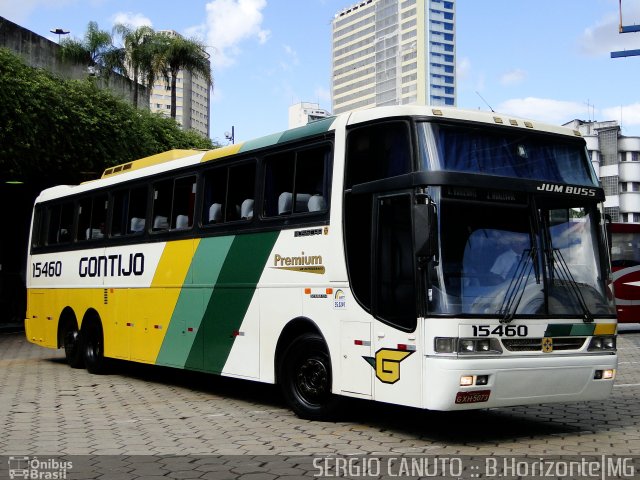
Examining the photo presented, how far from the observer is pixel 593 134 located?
345ft

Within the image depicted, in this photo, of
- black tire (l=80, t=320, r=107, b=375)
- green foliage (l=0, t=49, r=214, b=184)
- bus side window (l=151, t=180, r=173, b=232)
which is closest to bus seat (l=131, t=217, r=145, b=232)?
bus side window (l=151, t=180, r=173, b=232)

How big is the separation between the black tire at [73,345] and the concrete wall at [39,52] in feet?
45.5

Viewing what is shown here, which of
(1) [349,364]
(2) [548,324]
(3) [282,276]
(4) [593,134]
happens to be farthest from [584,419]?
(4) [593,134]

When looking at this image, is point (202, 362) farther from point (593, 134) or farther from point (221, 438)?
point (593, 134)

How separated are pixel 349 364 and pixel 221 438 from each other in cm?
147

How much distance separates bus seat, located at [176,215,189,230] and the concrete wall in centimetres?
1704

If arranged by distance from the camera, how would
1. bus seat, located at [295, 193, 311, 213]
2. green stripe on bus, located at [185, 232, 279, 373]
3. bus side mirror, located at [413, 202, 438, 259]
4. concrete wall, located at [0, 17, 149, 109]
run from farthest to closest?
1. concrete wall, located at [0, 17, 149, 109]
2. green stripe on bus, located at [185, 232, 279, 373]
3. bus seat, located at [295, 193, 311, 213]
4. bus side mirror, located at [413, 202, 438, 259]

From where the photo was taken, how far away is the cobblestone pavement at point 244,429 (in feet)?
25.1

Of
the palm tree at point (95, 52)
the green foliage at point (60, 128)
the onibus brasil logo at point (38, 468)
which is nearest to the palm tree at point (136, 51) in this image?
the palm tree at point (95, 52)

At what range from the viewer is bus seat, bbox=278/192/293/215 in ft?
33.1

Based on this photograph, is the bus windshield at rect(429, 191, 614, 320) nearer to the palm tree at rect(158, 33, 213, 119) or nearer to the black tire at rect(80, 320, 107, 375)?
the black tire at rect(80, 320, 107, 375)

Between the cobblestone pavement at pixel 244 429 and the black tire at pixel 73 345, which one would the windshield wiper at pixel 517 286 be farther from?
the black tire at pixel 73 345

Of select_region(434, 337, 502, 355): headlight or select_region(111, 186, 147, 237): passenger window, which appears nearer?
select_region(434, 337, 502, 355): headlight

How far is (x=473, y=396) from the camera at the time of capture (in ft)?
25.9
